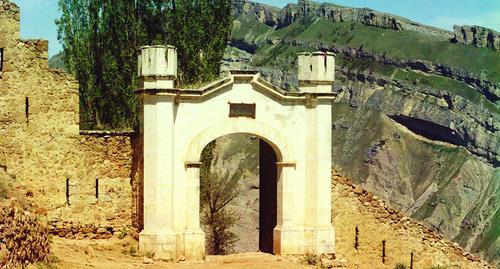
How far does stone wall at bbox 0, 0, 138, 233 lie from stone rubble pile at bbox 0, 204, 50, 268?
16.0 ft

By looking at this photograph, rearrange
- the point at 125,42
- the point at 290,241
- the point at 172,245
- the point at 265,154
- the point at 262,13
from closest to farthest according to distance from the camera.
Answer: the point at 172,245 < the point at 290,241 < the point at 265,154 < the point at 125,42 < the point at 262,13

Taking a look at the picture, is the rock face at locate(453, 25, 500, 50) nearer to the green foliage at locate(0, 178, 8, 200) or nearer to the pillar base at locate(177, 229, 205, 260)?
the pillar base at locate(177, 229, 205, 260)

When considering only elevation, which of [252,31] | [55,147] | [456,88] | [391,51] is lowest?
[55,147]

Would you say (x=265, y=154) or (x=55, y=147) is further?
(x=265, y=154)

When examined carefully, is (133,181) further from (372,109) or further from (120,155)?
(372,109)

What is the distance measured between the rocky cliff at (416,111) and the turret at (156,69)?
94030mm

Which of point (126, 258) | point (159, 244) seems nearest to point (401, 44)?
point (159, 244)

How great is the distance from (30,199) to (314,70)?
323 inches

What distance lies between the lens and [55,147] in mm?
23453

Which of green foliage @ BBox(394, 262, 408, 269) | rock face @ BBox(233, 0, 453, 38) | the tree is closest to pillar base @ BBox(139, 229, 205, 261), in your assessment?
green foliage @ BBox(394, 262, 408, 269)

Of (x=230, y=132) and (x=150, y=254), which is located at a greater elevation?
(x=230, y=132)

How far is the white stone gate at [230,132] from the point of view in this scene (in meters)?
23.1

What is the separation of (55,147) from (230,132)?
14.9 ft

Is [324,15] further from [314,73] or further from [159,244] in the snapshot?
[159,244]
